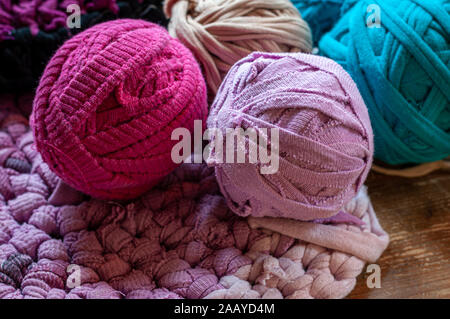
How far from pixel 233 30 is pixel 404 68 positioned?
0.25 metres

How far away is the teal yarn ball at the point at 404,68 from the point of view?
625mm

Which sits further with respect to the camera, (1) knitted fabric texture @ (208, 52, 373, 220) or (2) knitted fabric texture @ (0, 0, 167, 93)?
(2) knitted fabric texture @ (0, 0, 167, 93)

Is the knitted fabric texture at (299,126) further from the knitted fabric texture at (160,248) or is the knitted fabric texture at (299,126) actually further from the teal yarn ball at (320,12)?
the teal yarn ball at (320,12)

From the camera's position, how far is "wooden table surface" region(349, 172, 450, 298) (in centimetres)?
66

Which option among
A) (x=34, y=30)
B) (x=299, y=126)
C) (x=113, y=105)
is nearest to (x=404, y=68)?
(x=299, y=126)

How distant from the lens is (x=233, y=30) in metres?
0.69

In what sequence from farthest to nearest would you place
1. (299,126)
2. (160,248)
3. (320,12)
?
(320,12) → (160,248) → (299,126)

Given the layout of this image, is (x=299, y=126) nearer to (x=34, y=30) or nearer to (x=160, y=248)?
(x=160, y=248)

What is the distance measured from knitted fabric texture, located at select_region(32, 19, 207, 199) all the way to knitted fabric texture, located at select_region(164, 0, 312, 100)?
7cm

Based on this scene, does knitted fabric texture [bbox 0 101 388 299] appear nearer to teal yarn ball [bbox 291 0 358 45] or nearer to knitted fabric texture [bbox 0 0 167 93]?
knitted fabric texture [bbox 0 0 167 93]

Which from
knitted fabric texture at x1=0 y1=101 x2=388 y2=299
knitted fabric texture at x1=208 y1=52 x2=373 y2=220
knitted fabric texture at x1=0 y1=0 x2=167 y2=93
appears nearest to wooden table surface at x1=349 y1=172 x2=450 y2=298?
knitted fabric texture at x1=0 y1=101 x2=388 y2=299

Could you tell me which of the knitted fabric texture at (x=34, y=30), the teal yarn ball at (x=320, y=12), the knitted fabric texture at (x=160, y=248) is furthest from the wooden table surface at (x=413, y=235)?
the knitted fabric texture at (x=34, y=30)

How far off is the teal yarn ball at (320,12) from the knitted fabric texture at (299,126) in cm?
22

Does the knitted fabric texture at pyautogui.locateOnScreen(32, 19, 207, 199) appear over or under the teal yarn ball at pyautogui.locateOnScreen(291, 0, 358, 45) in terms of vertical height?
under
